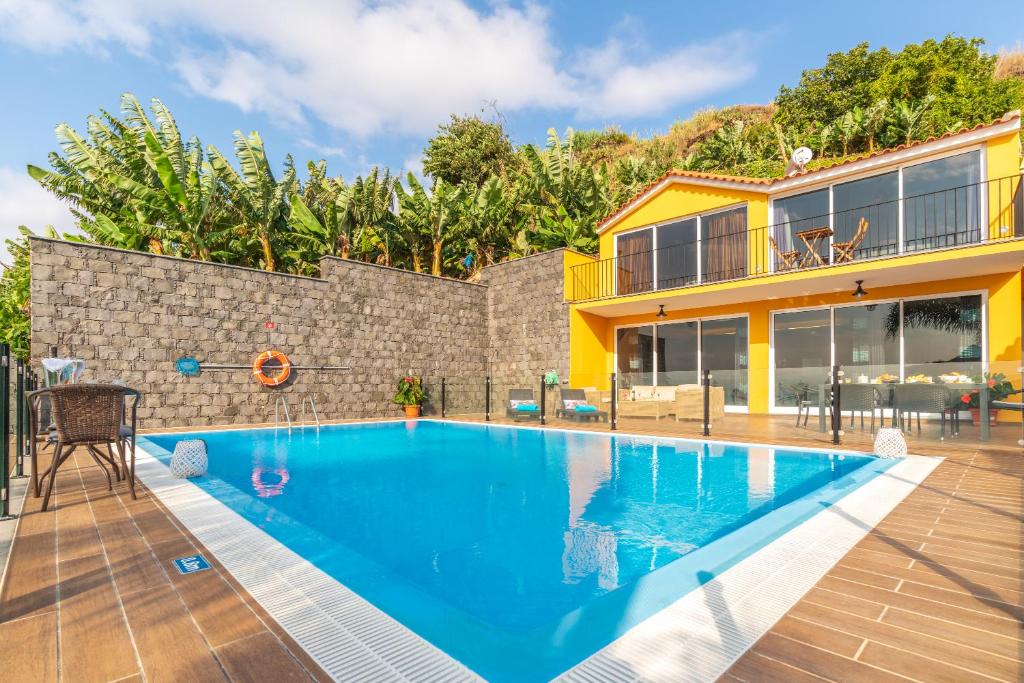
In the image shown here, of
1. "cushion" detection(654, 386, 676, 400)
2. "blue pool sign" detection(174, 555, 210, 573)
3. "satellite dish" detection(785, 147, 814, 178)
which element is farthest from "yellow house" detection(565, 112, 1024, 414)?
"blue pool sign" detection(174, 555, 210, 573)

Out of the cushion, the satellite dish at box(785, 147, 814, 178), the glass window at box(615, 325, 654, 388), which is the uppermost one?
the satellite dish at box(785, 147, 814, 178)

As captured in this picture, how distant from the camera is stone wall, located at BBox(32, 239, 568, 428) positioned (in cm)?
973

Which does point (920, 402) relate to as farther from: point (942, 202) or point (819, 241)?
point (942, 202)

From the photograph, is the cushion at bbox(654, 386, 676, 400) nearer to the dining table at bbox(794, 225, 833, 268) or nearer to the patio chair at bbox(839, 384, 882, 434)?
the patio chair at bbox(839, 384, 882, 434)

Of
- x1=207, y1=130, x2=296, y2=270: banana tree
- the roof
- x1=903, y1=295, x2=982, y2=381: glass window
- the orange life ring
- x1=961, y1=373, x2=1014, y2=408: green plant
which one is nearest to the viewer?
x1=961, y1=373, x2=1014, y2=408: green plant

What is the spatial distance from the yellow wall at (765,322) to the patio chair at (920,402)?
0.70 metres

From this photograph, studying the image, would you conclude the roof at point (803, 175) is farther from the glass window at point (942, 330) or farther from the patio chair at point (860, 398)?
the patio chair at point (860, 398)

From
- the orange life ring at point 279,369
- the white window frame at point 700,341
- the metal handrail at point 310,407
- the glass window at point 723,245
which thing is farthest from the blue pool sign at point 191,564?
the glass window at point 723,245

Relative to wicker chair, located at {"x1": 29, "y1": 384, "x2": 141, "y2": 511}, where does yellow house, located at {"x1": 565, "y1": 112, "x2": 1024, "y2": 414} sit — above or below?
above

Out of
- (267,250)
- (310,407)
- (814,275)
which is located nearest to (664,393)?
(814,275)

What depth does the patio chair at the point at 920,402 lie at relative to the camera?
23.8ft

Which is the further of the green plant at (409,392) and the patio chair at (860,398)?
the green plant at (409,392)

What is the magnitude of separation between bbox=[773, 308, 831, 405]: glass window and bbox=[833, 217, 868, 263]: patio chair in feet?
5.13

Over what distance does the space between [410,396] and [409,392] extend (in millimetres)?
119
